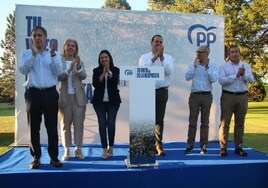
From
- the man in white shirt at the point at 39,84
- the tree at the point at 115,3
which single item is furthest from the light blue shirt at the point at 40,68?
the tree at the point at 115,3

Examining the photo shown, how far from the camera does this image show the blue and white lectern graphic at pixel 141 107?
3750 mm

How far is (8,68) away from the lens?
30.4 metres

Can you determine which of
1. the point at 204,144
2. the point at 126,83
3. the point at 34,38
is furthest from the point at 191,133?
the point at 34,38

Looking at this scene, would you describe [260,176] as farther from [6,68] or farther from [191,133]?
[6,68]

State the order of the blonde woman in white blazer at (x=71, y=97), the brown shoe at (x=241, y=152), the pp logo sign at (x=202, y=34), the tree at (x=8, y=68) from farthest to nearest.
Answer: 1. the tree at (x=8, y=68)
2. the pp logo sign at (x=202, y=34)
3. the brown shoe at (x=241, y=152)
4. the blonde woman in white blazer at (x=71, y=97)

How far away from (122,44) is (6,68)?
90.0 ft

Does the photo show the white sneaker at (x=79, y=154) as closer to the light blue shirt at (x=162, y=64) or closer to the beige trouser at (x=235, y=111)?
the light blue shirt at (x=162, y=64)

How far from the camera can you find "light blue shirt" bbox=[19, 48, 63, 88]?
358cm

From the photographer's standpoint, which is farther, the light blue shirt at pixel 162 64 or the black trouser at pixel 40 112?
the light blue shirt at pixel 162 64

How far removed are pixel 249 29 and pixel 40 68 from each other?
16.5 meters

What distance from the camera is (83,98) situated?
4.18 m

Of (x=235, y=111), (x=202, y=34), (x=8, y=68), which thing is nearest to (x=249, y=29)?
(x=202, y=34)

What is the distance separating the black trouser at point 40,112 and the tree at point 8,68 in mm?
26709

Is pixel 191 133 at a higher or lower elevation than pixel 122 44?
lower
